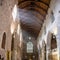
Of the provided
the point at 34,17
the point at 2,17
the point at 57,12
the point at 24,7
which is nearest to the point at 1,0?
the point at 2,17

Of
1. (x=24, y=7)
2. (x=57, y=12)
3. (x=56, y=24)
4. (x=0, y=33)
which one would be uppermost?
(x=24, y=7)

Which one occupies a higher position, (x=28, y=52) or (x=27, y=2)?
(x=27, y=2)

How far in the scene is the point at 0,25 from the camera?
12234mm

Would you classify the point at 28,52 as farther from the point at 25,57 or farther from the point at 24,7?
the point at 24,7

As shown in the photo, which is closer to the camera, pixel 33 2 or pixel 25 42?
pixel 33 2

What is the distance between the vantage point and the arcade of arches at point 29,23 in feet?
46.4

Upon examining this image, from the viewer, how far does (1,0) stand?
40.5 ft

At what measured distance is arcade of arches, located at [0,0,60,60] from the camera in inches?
556

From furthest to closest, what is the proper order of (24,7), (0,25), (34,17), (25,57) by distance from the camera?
(25,57) → (34,17) → (24,7) → (0,25)

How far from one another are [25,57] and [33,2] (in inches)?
928

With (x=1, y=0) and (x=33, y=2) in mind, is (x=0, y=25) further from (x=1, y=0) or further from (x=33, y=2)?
(x=33, y=2)

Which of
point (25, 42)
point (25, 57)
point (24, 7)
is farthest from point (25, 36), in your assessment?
point (24, 7)

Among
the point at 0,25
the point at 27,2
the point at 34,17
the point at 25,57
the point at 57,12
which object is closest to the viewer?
the point at 0,25

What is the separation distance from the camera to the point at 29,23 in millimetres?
32469
